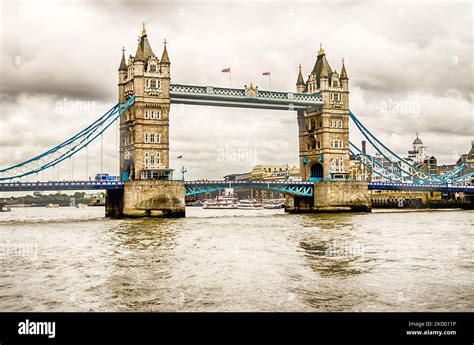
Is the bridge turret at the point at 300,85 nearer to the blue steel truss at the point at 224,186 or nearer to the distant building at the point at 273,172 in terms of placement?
the blue steel truss at the point at 224,186

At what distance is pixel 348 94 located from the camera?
7519 cm

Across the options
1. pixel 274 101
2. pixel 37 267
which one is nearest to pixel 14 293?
pixel 37 267

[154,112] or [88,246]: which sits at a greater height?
[154,112]

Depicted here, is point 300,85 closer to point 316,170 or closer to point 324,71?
point 324,71

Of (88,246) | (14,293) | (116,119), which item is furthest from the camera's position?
(116,119)

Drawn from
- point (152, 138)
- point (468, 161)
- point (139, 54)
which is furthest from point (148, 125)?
point (468, 161)

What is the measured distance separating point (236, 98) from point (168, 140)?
1027cm

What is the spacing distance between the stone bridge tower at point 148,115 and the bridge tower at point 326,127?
77.3 feet

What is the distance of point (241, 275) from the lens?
1706cm

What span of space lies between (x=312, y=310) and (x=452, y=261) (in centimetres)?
1050

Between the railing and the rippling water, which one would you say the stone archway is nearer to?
the railing

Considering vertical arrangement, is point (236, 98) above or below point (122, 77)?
below
